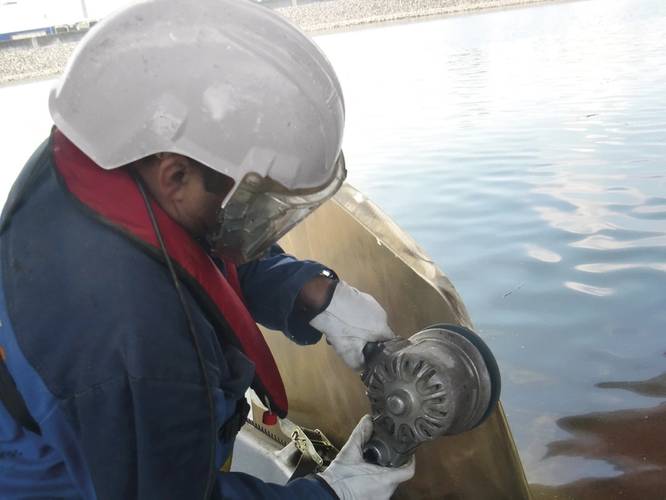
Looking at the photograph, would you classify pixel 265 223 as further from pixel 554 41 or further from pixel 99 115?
pixel 554 41

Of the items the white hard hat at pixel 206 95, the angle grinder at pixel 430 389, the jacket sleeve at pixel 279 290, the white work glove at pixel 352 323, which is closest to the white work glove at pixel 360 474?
the angle grinder at pixel 430 389

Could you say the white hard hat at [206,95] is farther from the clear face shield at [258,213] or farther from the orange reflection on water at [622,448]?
the orange reflection on water at [622,448]

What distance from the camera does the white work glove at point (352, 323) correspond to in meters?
1.55

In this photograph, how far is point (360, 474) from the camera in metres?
1.45

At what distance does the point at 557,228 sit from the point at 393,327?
259cm

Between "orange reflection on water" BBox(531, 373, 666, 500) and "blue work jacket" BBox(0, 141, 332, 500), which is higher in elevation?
"blue work jacket" BBox(0, 141, 332, 500)

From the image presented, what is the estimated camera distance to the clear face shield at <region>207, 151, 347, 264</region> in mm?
1141

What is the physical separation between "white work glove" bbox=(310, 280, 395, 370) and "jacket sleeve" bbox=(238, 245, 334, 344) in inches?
3.0

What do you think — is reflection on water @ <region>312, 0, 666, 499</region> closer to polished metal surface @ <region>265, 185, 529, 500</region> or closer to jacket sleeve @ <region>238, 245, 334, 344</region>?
polished metal surface @ <region>265, 185, 529, 500</region>

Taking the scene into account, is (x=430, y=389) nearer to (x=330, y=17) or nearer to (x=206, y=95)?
(x=206, y=95)

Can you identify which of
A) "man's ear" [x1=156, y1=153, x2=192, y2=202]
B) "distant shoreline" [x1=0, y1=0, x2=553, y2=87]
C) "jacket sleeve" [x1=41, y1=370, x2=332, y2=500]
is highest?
"man's ear" [x1=156, y1=153, x2=192, y2=202]

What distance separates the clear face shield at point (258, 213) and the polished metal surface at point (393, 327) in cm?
47

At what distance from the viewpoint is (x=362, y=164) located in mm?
7105

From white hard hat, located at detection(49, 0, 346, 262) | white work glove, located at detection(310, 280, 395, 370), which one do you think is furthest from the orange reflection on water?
white hard hat, located at detection(49, 0, 346, 262)
